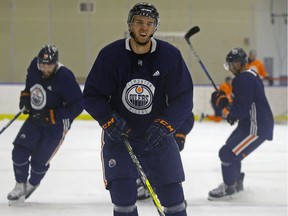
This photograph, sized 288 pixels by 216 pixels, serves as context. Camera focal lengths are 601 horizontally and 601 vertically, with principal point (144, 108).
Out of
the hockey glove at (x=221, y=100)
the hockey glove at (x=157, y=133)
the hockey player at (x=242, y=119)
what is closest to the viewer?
the hockey glove at (x=157, y=133)

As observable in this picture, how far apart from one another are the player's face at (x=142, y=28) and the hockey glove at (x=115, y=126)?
0.33m

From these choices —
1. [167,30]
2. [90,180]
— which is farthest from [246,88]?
[167,30]

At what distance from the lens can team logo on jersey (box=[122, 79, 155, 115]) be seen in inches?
99.8

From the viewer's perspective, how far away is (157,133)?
249 cm

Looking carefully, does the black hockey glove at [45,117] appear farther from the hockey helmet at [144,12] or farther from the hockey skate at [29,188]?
the hockey helmet at [144,12]

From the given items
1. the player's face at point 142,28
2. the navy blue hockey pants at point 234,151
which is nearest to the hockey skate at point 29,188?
the navy blue hockey pants at point 234,151

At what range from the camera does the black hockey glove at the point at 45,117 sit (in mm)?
3809

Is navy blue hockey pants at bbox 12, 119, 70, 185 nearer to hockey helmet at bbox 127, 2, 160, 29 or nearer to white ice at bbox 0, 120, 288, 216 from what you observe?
white ice at bbox 0, 120, 288, 216

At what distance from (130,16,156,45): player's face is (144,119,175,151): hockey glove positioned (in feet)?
1.14

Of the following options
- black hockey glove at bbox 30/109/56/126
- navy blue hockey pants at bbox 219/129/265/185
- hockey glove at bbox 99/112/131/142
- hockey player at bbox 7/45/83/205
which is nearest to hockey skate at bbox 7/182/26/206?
hockey player at bbox 7/45/83/205

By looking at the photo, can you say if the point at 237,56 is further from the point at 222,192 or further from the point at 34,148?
the point at 34,148

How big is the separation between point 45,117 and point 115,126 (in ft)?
4.60

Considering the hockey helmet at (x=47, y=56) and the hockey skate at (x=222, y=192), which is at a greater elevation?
the hockey helmet at (x=47, y=56)

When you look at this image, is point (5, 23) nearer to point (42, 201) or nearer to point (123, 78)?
point (42, 201)
